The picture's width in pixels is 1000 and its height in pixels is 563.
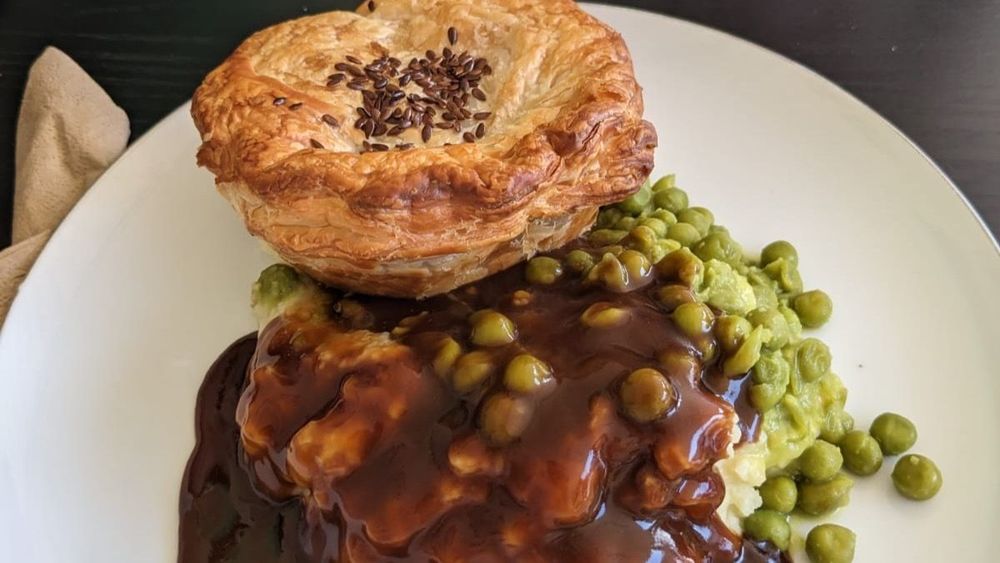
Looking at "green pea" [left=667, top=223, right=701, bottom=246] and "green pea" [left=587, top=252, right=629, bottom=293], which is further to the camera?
"green pea" [left=667, top=223, right=701, bottom=246]

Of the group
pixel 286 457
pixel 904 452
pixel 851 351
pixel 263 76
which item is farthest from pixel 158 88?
pixel 904 452

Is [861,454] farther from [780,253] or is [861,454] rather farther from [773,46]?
[773,46]

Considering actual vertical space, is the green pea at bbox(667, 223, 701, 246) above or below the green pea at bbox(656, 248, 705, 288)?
below

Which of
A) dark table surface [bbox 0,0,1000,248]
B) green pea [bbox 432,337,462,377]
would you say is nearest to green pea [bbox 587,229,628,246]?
green pea [bbox 432,337,462,377]

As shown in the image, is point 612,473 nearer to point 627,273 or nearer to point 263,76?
point 627,273

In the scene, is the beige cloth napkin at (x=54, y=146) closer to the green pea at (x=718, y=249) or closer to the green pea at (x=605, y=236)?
the green pea at (x=605, y=236)

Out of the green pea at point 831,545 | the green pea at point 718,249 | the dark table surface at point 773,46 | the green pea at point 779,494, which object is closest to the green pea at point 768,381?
the green pea at point 779,494

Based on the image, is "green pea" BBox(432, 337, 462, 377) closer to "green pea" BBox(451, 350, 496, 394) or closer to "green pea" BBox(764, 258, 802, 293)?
"green pea" BBox(451, 350, 496, 394)
